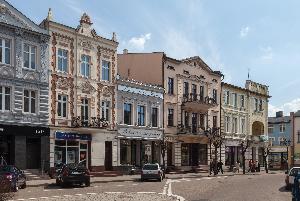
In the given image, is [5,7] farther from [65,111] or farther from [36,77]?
[65,111]

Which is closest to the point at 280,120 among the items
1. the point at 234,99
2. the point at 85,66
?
the point at 234,99

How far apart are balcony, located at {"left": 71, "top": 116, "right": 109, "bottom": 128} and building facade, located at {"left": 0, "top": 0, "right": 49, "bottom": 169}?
293 cm

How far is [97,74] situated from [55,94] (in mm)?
5264

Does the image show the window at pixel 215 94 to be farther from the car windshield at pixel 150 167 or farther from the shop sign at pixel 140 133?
the car windshield at pixel 150 167

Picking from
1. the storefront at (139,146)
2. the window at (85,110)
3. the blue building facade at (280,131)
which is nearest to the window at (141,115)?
the storefront at (139,146)

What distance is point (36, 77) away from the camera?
1469 inches

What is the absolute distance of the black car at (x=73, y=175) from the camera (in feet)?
98.4

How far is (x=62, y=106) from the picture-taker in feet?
130

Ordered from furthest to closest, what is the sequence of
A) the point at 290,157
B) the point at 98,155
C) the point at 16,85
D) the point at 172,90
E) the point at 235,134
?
1. the point at 290,157
2. the point at 235,134
3. the point at 172,90
4. the point at 98,155
5. the point at 16,85

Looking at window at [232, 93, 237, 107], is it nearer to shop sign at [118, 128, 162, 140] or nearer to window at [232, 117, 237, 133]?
window at [232, 117, 237, 133]

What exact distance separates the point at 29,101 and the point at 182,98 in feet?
68.3

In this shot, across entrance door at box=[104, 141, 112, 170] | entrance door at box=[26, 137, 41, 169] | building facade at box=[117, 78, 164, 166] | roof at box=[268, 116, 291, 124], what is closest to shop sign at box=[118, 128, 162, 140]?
building facade at box=[117, 78, 164, 166]

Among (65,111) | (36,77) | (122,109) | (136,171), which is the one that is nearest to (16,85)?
(36,77)

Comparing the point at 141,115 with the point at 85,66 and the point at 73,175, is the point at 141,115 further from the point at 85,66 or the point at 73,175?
the point at 73,175
